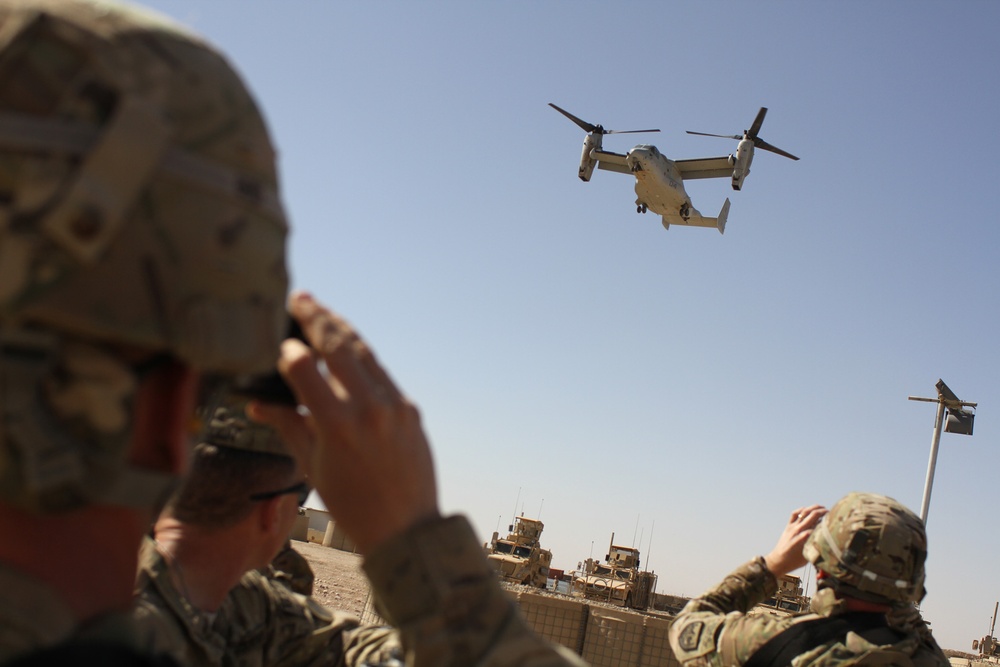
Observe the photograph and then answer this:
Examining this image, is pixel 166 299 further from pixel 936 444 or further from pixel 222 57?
pixel 936 444

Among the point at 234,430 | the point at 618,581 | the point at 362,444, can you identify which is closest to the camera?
the point at 362,444

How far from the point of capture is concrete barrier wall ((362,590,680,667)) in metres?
11.2

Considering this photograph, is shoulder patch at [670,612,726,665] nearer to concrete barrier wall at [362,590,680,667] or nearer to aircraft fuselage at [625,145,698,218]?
concrete barrier wall at [362,590,680,667]

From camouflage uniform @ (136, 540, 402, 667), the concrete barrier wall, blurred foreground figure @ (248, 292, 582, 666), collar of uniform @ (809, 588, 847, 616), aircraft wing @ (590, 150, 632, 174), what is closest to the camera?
blurred foreground figure @ (248, 292, 582, 666)

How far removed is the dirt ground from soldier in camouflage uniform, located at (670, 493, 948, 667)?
1110 centimetres

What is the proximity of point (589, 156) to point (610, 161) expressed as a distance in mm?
747

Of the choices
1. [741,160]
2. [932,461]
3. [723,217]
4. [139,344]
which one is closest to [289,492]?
[139,344]

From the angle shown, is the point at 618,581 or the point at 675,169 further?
the point at 675,169

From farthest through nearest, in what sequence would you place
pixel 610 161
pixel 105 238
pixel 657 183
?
pixel 610 161, pixel 657 183, pixel 105 238

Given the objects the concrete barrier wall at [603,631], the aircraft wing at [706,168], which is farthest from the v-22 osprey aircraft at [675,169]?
the concrete barrier wall at [603,631]

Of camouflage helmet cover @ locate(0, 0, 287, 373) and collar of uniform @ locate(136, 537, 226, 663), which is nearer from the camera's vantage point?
camouflage helmet cover @ locate(0, 0, 287, 373)

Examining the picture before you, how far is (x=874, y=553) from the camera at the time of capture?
369 cm

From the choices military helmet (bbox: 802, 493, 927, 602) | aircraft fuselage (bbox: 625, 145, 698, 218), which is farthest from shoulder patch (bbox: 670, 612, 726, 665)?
aircraft fuselage (bbox: 625, 145, 698, 218)

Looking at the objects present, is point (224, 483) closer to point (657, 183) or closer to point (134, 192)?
point (134, 192)
